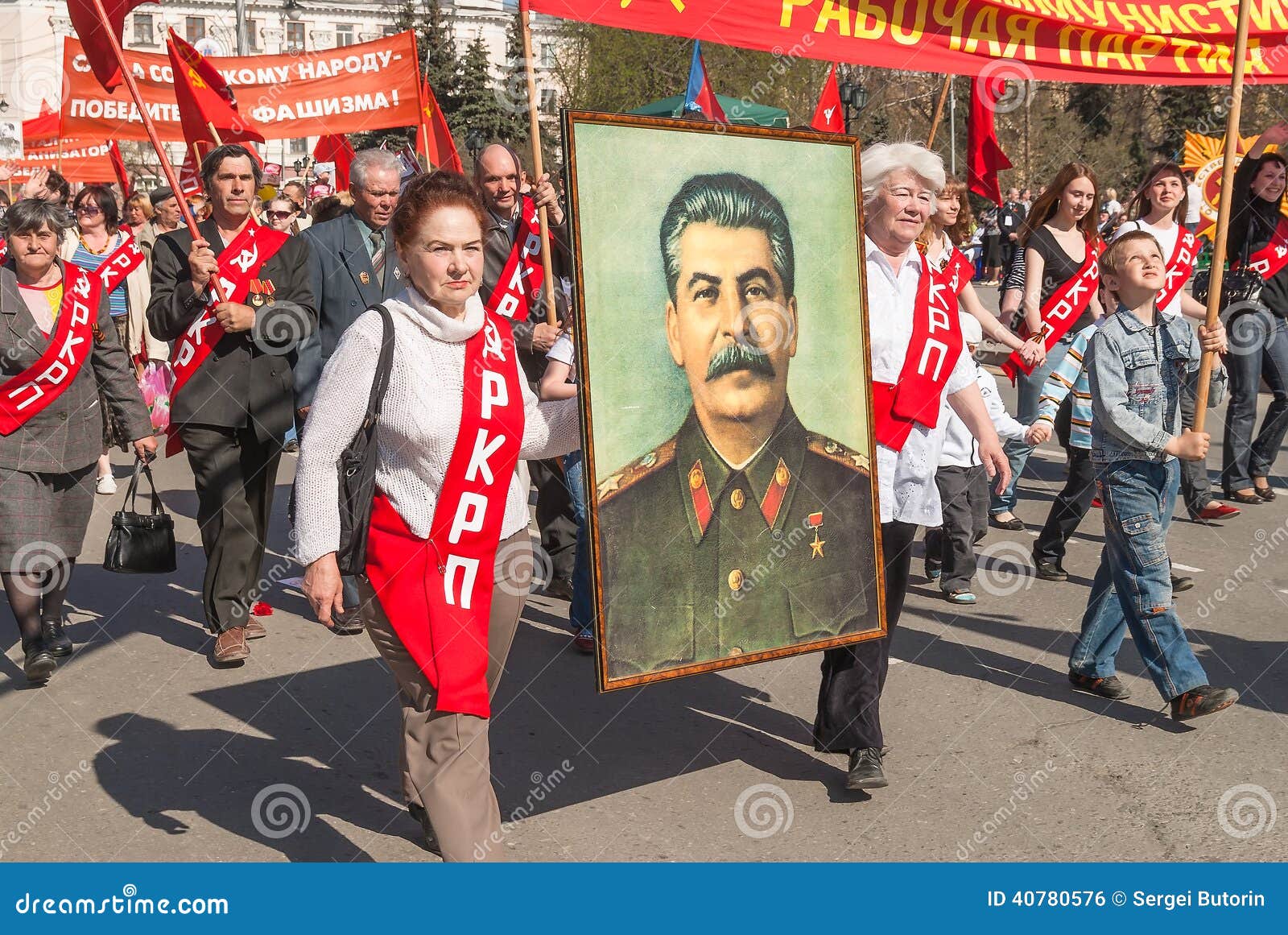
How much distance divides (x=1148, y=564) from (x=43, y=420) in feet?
13.7

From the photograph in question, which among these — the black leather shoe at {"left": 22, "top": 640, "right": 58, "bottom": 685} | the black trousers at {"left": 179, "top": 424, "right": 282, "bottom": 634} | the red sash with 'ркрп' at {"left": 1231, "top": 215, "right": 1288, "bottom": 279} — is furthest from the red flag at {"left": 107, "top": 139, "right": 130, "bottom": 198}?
the red sash with 'ркрп' at {"left": 1231, "top": 215, "right": 1288, "bottom": 279}

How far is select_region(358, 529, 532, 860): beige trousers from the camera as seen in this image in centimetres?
351

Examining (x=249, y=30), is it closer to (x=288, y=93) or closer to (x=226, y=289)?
(x=288, y=93)

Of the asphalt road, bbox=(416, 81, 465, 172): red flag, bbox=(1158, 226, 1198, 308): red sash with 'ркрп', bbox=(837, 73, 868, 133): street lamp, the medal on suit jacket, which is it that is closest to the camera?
the asphalt road

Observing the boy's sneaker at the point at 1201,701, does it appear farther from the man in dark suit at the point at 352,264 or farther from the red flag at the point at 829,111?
the red flag at the point at 829,111

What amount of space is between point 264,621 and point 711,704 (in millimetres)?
2270

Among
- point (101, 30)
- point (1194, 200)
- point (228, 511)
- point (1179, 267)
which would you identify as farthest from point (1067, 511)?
point (1194, 200)

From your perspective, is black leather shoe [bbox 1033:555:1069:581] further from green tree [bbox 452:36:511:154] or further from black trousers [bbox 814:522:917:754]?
green tree [bbox 452:36:511:154]

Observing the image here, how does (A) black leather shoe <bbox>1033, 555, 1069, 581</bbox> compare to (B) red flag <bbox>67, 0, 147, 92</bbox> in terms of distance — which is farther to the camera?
(A) black leather shoe <bbox>1033, 555, 1069, 581</bbox>

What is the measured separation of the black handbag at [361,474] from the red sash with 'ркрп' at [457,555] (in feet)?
0.18

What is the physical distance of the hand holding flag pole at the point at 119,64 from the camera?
18.0 feet

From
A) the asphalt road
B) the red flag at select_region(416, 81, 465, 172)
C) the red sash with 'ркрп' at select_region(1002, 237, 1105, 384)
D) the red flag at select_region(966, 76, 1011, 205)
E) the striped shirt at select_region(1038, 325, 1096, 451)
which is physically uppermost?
the red flag at select_region(416, 81, 465, 172)

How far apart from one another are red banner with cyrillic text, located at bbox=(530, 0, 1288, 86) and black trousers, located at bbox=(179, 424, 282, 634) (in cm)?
218

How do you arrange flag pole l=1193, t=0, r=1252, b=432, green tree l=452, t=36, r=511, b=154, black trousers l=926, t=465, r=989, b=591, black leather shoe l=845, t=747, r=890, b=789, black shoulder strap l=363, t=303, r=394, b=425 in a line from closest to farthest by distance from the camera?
black shoulder strap l=363, t=303, r=394, b=425
black leather shoe l=845, t=747, r=890, b=789
flag pole l=1193, t=0, r=1252, b=432
black trousers l=926, t=465, r=989, b=591
green tree l=452, t=36, r=511, b=154
